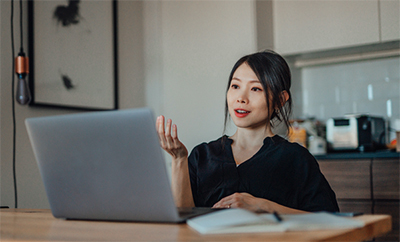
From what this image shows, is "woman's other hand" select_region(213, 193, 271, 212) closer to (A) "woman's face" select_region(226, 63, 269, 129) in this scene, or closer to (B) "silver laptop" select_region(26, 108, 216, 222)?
(B) "silver laptop" select_region(26, 108, 216, 222)

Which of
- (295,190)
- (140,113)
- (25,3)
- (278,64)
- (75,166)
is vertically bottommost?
(295,190)

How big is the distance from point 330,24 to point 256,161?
1.81 m

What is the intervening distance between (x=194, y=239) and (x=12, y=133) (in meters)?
2.00

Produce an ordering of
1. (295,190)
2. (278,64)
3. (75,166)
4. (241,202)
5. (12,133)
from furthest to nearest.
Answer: (12,133)
(278,64)
(295,190)
(241,202)
(75,166)

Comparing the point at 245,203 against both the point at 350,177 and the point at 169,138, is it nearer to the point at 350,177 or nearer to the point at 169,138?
the point at 169,138

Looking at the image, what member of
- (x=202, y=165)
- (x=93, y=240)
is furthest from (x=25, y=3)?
(x=93, y=240)

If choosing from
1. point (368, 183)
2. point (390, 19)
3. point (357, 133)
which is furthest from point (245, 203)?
point (390, 19)

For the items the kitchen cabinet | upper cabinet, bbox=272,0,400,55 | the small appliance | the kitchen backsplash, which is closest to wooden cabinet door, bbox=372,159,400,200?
the kitchen cabinet

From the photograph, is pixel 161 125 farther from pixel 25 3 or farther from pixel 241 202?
pixel 25 3

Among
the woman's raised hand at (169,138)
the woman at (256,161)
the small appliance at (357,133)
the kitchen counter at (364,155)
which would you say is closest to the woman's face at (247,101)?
the woman at (256,161)

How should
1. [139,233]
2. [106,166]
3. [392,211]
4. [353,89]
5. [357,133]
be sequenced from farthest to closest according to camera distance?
1. [353,89]
2. [357,133]
3. [392,211]
4. [106,166]
5. [139,233]

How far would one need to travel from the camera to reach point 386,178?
2506 mm

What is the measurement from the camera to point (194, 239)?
0.65 metres

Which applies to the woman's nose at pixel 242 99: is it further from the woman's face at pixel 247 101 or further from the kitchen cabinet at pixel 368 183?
the kitchen cabinet at pixel 368 183
